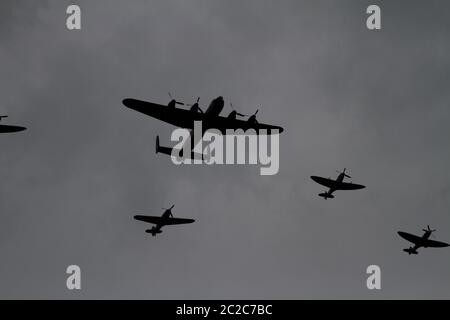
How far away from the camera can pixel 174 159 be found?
57781 mm

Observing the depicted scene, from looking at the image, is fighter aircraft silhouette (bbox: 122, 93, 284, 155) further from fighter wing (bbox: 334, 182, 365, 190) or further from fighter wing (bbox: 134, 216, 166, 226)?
fighter wing (bbox: 334, 182, 365, 190)

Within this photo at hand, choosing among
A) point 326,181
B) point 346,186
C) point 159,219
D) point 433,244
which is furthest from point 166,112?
point 433,244

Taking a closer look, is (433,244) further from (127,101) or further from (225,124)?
(127,101)

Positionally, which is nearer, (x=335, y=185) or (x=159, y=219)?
(x=159, y=219)

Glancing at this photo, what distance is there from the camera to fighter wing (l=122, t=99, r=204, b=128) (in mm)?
47625

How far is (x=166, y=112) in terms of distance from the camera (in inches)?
1917

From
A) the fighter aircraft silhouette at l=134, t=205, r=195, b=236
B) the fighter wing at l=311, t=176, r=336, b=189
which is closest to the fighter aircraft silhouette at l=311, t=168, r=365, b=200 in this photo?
the fighter wing at l=311, t=176, r=336, b=189

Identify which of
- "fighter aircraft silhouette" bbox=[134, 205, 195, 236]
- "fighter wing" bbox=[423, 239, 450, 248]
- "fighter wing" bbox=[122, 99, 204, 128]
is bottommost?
"fighter wing" bbox=[423, 239, 450, 248]
